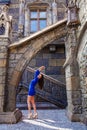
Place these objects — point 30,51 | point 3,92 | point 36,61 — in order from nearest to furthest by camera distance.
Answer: point 3,92 < point 30,51 < point 36,61

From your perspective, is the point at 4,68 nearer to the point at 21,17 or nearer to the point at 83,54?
the point at 83,54

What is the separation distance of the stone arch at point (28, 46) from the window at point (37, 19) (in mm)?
5129

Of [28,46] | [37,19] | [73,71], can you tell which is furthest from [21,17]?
[73,71]

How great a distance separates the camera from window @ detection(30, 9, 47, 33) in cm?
1012

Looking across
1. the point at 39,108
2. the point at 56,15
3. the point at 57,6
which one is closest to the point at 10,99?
the point at 39,108

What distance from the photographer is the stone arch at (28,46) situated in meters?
4.71

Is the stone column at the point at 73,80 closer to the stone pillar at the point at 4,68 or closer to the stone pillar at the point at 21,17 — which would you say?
the stone pillar at the point at 4,68

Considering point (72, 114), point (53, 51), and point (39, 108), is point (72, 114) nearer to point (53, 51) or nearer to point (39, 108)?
point (39, 108)

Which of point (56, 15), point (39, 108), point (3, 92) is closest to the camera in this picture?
point (3, 92)

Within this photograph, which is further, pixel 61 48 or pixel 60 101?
pixel 61 48

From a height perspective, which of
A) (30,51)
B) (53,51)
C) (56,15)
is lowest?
(30,51)

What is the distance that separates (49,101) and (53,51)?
2.94 meters

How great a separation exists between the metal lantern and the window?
17.4 ft

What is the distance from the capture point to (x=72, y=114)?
452 centimetres
